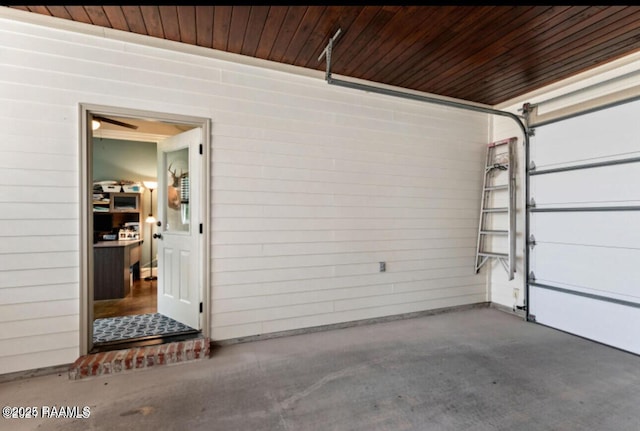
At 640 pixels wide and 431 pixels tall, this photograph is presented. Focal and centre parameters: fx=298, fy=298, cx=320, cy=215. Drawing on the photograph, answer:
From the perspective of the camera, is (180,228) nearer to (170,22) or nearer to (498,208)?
(170,22)

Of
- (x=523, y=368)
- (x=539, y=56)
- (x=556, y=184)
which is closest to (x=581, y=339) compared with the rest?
(x=523, y=368)

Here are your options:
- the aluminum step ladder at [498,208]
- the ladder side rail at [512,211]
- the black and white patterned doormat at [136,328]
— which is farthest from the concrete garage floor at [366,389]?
the aluminum step ladder at [498,208]

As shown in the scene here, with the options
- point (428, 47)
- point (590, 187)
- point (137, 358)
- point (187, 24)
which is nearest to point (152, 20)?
point (187, 24)

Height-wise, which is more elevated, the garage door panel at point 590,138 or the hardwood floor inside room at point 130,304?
the garage door panel at point 590,138

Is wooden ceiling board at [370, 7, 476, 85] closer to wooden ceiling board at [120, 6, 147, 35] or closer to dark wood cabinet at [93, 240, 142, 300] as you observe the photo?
wooden ceiling board at [120, 6, 147, 35]

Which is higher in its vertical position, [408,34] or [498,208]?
[408,34]

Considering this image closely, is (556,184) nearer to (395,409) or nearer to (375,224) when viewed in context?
(375,224)

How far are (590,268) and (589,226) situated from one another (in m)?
0.48

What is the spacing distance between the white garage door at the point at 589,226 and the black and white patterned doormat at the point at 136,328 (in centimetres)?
432

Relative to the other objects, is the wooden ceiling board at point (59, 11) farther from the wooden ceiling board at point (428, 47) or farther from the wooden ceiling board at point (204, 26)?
the wooden ceiling board at point (428, 47)

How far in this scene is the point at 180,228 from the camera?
3.56 meters

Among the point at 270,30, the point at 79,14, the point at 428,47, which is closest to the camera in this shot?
the point at 79,14

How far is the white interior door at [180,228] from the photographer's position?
3211 mm

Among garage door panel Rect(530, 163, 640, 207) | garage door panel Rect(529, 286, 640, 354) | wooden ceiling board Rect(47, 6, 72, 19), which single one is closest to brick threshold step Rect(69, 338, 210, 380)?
wooden ceiling board Rect(47, 6, 72, 19)
